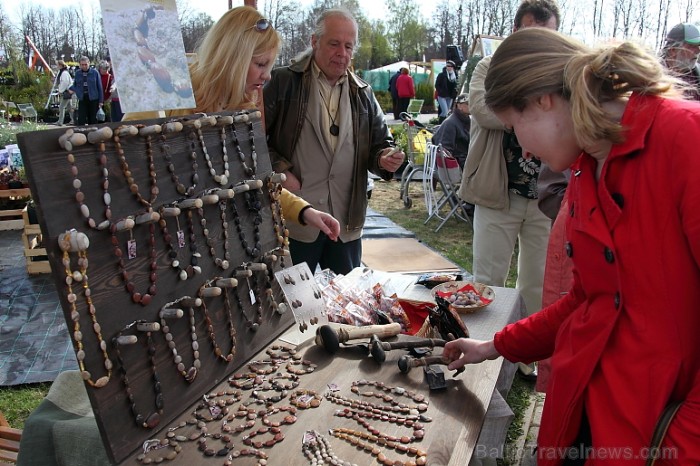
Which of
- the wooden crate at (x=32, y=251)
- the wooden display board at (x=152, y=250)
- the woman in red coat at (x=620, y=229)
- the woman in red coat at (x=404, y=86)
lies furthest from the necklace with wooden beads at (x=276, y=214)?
the woman in red coat at (x=404, y=86)

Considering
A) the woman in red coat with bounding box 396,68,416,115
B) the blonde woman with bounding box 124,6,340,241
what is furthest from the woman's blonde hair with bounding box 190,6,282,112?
the woman in red coat with bounding box 396,68,416,115

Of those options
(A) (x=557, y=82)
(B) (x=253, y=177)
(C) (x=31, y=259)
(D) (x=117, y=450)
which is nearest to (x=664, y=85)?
(A) (x=557, y=82)

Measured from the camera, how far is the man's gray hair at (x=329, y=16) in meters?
2.71

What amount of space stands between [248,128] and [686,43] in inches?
120

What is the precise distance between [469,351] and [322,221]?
0.72 m

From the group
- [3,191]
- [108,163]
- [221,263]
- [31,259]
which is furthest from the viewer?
[3,191]

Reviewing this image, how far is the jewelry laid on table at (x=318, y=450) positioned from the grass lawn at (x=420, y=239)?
5.92ft

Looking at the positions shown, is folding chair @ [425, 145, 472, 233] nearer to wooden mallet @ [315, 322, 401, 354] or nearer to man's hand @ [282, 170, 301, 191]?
man's hand @ [282, 170, 301, 191]

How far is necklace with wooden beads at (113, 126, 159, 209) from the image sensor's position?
1.23 metres

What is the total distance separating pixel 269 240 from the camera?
69.0 inches

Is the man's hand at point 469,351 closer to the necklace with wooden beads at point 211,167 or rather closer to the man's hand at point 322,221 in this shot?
the man's hand at point 322,221

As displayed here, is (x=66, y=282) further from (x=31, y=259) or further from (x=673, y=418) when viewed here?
(x=31, y=259)

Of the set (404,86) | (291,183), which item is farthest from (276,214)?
(404,86)

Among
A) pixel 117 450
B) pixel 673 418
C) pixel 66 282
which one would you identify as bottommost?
pixel 117 450
